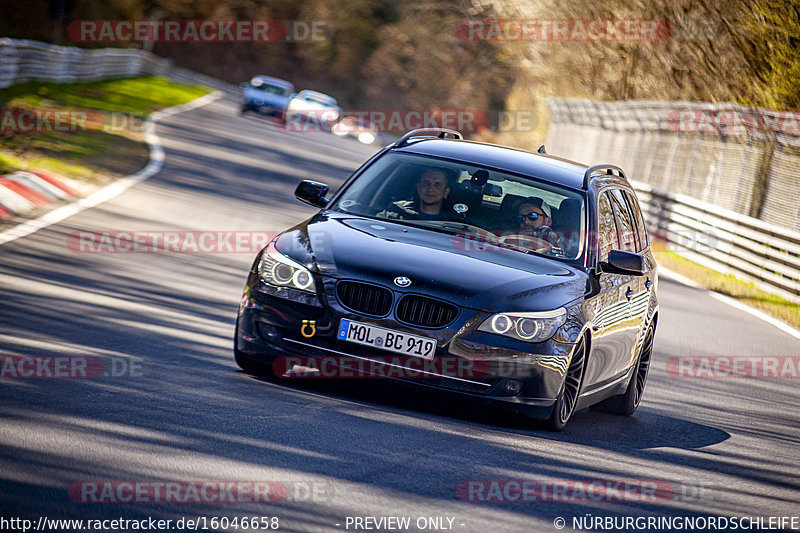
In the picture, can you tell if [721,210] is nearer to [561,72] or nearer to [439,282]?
[439,282]

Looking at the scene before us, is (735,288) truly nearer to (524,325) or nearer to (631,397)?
(631,397)

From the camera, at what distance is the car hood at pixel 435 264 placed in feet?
23.4

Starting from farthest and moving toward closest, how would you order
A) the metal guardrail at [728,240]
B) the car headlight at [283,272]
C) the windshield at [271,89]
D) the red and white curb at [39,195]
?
the windshield at [271,89]
the metal guardrail at [728,240]
the red and white curb at [39,195]
the car headlight at [283,272]

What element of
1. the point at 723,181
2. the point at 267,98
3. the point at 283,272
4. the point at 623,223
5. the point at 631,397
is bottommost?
the point at 631,397

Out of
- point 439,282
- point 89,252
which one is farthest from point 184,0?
point 439,282

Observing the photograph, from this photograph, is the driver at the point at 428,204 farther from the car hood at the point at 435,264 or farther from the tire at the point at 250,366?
the tire at the point at 250,366

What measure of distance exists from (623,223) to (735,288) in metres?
12.6

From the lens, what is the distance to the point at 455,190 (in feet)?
27.3

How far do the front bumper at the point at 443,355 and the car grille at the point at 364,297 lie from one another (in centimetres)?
5

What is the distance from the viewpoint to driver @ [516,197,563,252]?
8.18 m

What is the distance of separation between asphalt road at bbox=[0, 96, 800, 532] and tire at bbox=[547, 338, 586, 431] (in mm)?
122

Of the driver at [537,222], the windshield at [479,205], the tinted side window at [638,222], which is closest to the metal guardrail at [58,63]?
the tinted side window at [638,222]

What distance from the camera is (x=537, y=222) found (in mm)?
8227

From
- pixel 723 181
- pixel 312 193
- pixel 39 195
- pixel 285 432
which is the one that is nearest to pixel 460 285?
pixel 285 432
